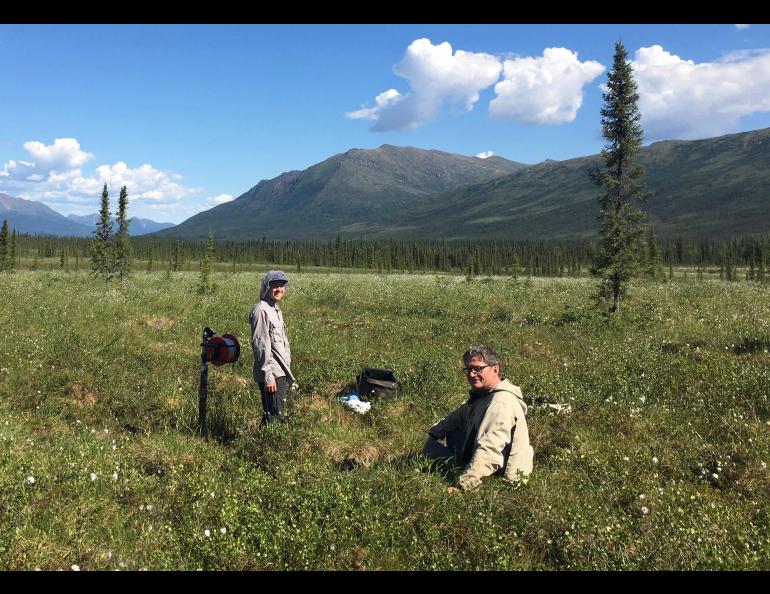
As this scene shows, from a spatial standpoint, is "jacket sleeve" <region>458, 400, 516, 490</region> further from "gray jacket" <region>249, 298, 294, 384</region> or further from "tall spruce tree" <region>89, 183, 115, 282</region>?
"tall spruce tree" <region>89, 183, 115, 282</region>

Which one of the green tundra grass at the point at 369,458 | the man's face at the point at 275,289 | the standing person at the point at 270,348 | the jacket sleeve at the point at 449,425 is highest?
the man's face at the point at 275,289

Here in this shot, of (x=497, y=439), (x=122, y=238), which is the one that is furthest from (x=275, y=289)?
(x=122, y=238)

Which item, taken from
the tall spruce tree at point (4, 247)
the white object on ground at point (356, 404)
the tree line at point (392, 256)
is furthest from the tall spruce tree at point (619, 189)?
the tree line at point (392, 256)

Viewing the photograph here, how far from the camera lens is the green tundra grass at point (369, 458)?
15.3 ft

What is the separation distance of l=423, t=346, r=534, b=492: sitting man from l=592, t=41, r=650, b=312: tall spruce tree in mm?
16500

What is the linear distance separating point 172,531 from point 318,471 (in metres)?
1.88

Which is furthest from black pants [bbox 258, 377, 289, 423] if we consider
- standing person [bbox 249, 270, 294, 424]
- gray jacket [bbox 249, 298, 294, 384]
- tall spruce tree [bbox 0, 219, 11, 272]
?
tall spruce tree [bbox 0, 219, 11, 272]

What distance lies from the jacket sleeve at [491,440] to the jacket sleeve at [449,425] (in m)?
0.80

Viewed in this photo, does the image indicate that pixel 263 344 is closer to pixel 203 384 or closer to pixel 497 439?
pixel 203 384

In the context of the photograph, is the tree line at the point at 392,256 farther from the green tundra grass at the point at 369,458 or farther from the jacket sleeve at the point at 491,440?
the jacket sleeve at the point at 491,440

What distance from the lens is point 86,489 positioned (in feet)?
18.2

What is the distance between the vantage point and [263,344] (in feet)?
25.5

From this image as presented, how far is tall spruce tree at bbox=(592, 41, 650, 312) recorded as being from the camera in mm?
20891

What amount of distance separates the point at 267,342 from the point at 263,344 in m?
0.07
